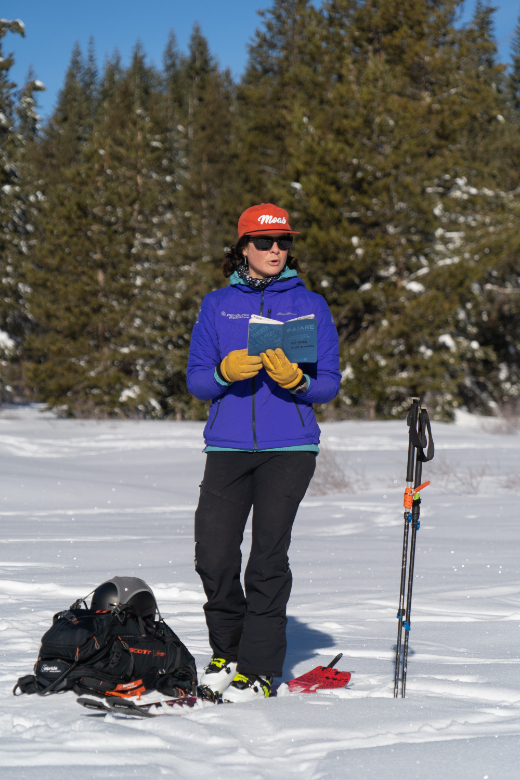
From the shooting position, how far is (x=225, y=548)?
10.3ft

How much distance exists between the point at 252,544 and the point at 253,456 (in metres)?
0.35

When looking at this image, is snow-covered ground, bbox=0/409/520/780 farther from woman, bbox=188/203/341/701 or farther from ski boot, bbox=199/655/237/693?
woman, bbox=188/203/341/701

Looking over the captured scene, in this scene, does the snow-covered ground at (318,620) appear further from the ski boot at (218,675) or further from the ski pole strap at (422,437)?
the ski pole strap at (422,437)

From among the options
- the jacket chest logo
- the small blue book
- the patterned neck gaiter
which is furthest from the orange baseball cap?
the small blue book

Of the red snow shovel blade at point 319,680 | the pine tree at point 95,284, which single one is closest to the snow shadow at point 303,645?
the red snow shovel blade at point 319,680

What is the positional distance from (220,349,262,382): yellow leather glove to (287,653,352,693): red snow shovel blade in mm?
1249

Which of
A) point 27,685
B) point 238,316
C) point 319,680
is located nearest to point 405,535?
point 319,680

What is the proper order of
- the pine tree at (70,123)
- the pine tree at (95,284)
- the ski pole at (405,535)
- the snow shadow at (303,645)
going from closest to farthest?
the ski pole at (405,535)
the snow shadow at (303,645)
the pine tree at (95,284)
the pine tree at (70,123)

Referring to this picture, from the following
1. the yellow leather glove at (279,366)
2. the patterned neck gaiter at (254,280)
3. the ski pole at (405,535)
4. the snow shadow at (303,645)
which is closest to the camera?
the yellow leather glove at (279,366)

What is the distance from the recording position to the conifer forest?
2009 centimetres

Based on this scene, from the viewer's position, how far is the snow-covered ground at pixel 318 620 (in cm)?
237

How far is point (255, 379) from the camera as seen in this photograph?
316cm

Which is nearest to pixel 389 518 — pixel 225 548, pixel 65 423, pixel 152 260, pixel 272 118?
pixel 225 548

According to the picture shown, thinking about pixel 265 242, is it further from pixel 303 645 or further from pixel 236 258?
pixel 303 645
